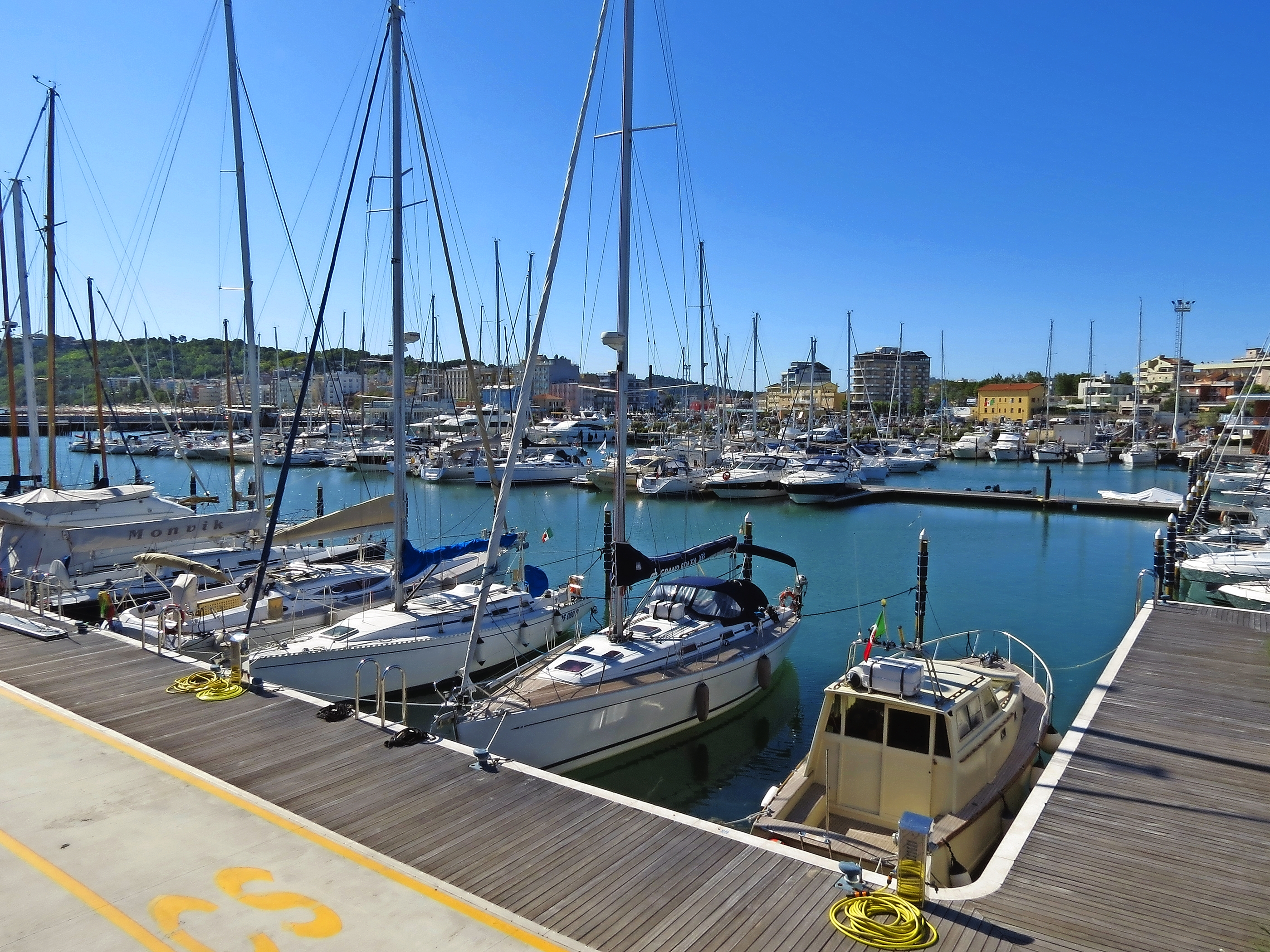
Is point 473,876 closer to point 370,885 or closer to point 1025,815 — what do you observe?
point 370,885

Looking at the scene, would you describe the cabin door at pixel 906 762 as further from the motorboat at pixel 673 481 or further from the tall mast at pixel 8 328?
the motorboat at pixel 673 481

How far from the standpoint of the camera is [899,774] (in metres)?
11.5

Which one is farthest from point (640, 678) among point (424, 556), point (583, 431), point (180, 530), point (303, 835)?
point (583, 431)

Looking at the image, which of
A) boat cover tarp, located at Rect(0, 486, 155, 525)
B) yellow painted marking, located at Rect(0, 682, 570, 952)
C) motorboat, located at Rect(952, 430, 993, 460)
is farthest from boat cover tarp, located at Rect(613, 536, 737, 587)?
motorboat, located at Rect(952, 430, 993, 460)

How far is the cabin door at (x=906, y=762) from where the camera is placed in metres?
11.3

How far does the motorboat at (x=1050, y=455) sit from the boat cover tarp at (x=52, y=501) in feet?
303

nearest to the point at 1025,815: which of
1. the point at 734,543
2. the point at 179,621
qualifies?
the point at 734,543

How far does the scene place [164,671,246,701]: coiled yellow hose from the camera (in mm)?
13367

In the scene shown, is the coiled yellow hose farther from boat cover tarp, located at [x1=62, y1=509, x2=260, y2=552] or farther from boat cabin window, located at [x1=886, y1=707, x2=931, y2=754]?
boat cover tarp, located at [x1=62, y1=509, x2=260, y2=552]

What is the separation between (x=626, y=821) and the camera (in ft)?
30.8

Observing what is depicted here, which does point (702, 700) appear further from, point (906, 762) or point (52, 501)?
point (52, 501)

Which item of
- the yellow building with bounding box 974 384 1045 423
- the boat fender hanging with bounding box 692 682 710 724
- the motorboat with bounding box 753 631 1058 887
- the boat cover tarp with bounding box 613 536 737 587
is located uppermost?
the yellow building with bounding box 974 384 1045 423

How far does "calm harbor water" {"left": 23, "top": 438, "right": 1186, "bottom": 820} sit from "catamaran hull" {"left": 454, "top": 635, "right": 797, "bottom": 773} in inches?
22.8

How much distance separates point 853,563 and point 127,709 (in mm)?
30123
